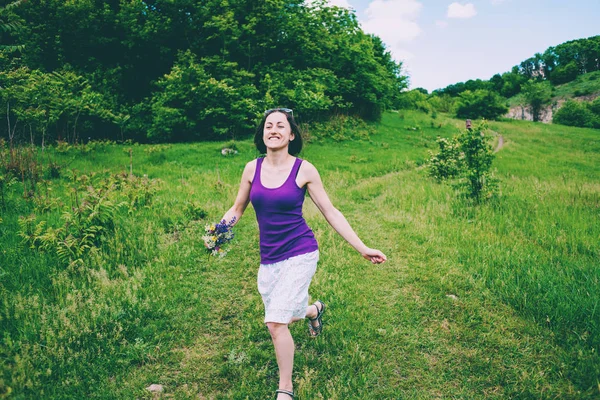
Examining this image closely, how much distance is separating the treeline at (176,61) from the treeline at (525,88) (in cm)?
2176

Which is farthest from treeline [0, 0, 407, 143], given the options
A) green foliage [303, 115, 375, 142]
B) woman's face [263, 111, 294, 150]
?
woman's face [263, 111, 294, 150]

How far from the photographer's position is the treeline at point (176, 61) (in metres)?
18.3

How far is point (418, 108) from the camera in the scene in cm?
4288

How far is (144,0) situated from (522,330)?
2518 centimetres

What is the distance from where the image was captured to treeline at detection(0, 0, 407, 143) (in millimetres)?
18281

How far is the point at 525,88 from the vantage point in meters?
60.6

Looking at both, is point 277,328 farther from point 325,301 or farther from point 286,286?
point 325,301

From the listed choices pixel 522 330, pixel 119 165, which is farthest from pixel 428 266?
pixel 119 165

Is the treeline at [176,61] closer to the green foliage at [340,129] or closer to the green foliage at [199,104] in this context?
the green foliage at [199,104]

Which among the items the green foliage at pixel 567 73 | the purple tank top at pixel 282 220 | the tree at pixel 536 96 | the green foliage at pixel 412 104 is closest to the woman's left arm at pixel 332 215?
the purple tank top at pixel 282 220

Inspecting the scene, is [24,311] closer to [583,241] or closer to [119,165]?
[583,241]

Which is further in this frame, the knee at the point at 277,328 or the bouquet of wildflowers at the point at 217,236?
the bouquet of wildflowers at the point at 217,236

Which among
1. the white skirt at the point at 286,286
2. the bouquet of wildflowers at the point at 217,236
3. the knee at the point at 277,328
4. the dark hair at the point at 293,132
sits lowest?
the knee at the point at 277,328

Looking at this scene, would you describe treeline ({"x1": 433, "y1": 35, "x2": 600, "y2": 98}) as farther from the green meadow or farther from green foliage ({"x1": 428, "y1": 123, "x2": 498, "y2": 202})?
the green meadow
